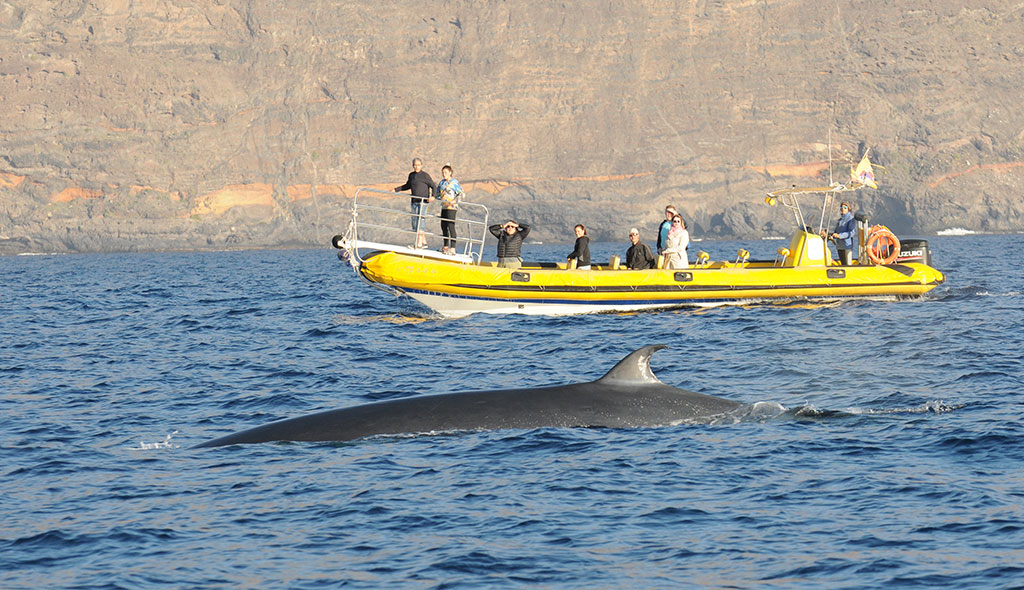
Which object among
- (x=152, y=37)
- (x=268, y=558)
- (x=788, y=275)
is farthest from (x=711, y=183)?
(x=268, y=558)

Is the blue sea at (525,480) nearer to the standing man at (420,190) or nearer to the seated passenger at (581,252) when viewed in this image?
the seated passenger at (581,252)

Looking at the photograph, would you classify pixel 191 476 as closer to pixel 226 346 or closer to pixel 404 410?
pixel 404 410

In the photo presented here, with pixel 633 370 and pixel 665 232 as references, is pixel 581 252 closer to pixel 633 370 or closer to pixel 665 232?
pixel 665 232

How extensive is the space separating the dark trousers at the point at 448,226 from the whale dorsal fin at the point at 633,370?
1267 cm

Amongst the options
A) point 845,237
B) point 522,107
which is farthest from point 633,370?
point 522,107

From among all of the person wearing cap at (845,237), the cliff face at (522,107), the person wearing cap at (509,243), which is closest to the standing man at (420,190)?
the person wearing cap at (509,243)

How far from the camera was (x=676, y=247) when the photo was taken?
77.8 ft

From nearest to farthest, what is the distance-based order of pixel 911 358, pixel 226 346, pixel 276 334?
pixel 911 358
pixel 226 346
pixel 276 334

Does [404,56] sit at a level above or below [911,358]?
above

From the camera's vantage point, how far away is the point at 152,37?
134625 millimetres

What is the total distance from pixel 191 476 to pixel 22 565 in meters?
2.17

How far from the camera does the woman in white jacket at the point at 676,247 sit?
23.7 metres

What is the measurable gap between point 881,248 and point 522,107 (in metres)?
112

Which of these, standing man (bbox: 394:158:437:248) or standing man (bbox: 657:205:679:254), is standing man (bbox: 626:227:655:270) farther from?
standing man (bbox: 394:158:437:248)
